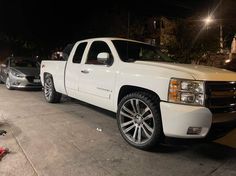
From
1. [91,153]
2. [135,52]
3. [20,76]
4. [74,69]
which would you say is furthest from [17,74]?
[91,153]

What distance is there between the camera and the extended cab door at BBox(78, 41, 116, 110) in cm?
457

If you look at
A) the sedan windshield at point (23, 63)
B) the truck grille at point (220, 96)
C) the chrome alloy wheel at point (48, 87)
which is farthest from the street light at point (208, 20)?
the truck grille at point (220, 96)

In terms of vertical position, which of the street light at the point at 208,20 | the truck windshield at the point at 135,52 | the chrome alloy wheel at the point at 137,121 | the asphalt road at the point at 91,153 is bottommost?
the asphalt road at the point at 91,153

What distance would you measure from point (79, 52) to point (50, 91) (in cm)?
189

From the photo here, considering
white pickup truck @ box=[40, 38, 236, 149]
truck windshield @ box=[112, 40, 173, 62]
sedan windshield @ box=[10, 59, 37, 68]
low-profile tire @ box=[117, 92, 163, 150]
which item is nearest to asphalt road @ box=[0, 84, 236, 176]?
low-profile tire @ box=[117, 92, 163, 150]

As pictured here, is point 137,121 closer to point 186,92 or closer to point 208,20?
point 186,92

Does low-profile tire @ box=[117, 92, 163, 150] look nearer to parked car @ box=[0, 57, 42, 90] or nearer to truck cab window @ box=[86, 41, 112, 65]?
truck cab window @ box=[86, 41, 112, 65]

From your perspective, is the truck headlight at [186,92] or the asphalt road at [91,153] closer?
the asphalt road at [91,153]

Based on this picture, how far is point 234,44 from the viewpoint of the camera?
27938 mm

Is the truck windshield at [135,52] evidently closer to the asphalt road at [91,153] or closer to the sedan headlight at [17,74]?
the asphalt road at [91,153]

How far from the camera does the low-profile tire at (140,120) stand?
3.67m

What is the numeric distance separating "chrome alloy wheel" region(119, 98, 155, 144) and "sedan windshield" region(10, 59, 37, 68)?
7848 millimetres

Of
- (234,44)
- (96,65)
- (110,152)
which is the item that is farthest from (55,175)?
(234,44)

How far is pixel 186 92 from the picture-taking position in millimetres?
3369
